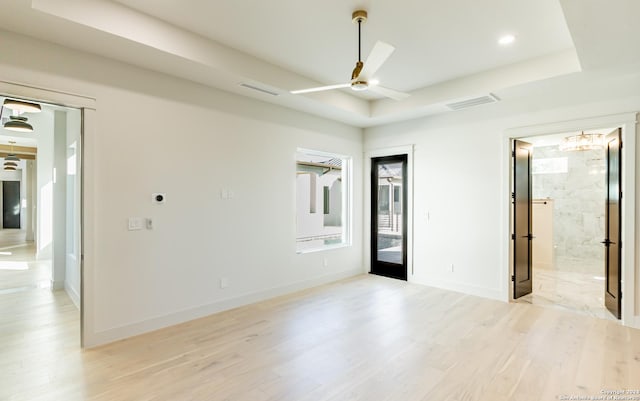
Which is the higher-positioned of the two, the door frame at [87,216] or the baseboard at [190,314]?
the door frame at [87,216]

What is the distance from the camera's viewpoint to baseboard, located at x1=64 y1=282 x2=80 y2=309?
4289 mm

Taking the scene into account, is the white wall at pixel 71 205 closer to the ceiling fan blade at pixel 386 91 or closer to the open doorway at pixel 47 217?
the open doorway at pixel 47 217

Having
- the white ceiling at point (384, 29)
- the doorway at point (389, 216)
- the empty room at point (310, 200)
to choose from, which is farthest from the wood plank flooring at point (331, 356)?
the white ceiling at point (384, 29)

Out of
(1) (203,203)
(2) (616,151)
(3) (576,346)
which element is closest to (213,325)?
(1) (203,203)

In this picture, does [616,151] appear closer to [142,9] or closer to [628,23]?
[628,23]

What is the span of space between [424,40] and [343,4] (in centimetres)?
110

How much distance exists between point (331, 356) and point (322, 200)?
353 cm

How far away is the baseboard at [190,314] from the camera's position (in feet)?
10.4

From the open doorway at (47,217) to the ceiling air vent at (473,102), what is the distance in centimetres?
469

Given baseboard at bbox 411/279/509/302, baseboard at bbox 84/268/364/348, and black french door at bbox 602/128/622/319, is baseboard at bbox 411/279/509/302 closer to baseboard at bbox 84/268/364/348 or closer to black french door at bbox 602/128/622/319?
black french door at bbox 602/128/622/319

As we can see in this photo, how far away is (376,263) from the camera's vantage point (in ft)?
20.4

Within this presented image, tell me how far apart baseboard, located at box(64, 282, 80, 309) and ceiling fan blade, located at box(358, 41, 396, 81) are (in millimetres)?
4547

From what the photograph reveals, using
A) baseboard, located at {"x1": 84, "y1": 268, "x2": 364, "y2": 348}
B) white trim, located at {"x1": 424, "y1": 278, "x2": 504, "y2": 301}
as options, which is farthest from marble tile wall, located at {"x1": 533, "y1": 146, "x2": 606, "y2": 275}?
baseboard, located at {"x1": 84, "y1": 268, "x2": 364, "y2": 348}

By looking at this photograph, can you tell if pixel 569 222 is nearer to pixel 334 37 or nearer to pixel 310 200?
pixel 310 200
